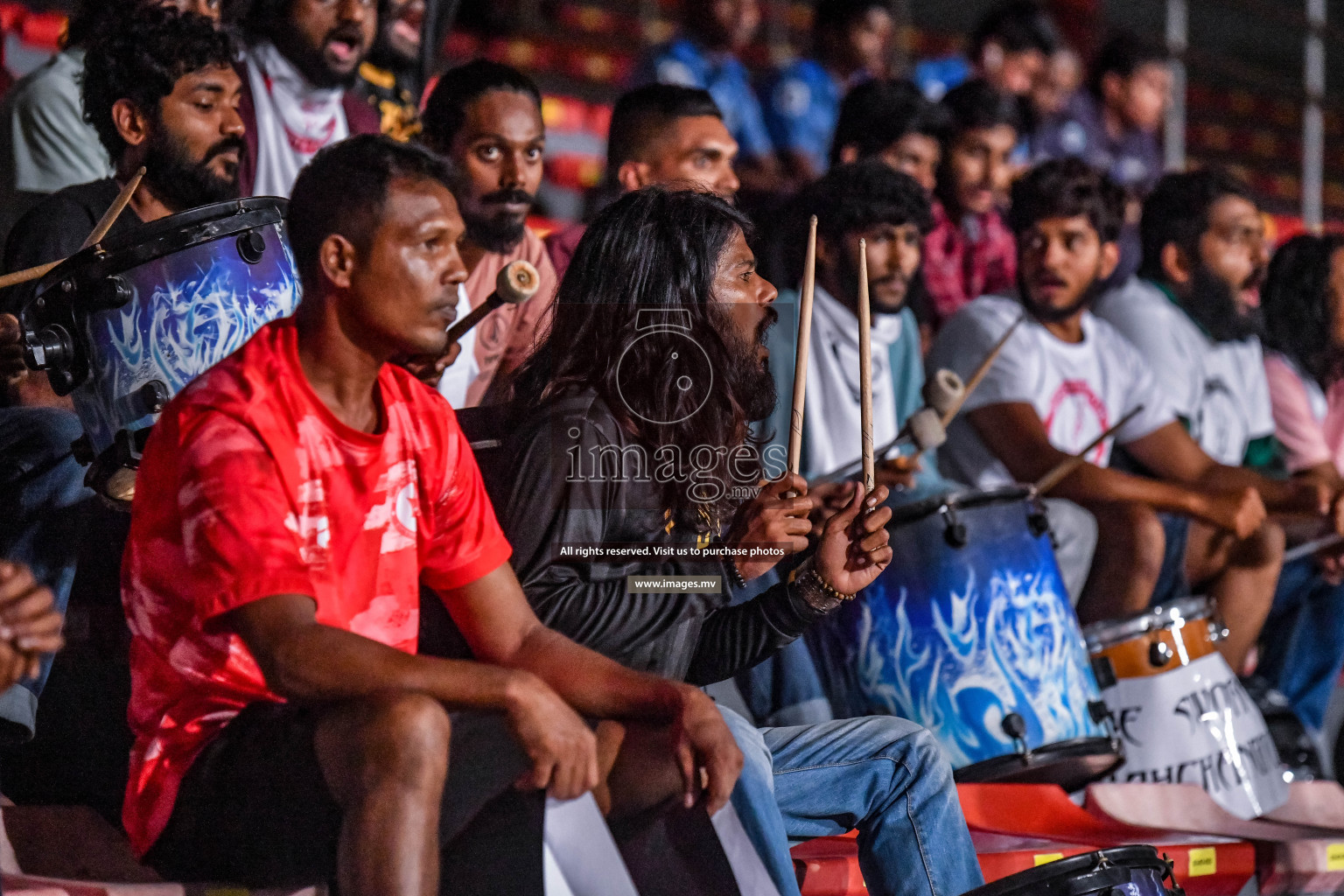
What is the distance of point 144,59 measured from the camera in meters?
2.22

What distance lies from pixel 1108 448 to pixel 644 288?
1.72 meters

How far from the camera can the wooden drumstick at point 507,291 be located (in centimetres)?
180

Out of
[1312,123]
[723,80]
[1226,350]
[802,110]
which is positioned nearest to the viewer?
[1226,350]

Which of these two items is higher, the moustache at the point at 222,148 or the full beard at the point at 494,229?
the moustache at the point at 222,148

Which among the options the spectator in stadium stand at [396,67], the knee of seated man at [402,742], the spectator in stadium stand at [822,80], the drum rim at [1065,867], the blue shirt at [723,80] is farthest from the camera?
the spectator in stadium stand at [822,80]

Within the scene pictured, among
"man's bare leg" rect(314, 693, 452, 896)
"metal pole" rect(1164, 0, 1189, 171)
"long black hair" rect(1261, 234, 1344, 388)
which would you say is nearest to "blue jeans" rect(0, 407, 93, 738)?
"man's bare leg" rect(314, 693, 452, 896)

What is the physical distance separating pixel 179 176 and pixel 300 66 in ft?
2.16

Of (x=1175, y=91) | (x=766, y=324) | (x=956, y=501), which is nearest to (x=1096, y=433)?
(x=956, y=501)

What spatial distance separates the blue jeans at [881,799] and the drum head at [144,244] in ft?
2.82

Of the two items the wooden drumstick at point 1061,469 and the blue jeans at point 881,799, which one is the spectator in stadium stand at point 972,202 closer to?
the wooden drumstick at point 1061,469

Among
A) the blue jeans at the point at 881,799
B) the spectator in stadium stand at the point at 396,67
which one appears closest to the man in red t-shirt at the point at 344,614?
the blue jeans at the point at 881,799

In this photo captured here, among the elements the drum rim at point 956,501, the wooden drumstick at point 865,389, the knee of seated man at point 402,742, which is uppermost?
the wooden drumstick at point 865,389

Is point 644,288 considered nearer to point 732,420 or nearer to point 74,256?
point 732,420

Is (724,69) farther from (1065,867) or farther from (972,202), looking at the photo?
(1065,867)
